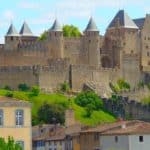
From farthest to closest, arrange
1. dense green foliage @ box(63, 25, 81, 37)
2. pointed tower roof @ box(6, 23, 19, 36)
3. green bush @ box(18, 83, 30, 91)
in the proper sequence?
dense green foliage @ box(63, 25, 81, 37) < pointed tower roof @ box(6, 23, 19, 36) < green bush @ box(18, 83, 30, 91)

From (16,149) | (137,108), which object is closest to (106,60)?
(137,108)

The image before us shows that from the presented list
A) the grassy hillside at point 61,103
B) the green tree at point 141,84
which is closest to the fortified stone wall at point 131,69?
the green tree at point 141,84

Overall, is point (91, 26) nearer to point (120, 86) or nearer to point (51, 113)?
point (120, 86)

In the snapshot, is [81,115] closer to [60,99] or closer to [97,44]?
[60,99]

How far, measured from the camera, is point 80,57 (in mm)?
140125

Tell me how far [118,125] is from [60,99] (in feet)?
140

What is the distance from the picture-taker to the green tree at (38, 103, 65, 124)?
114 metres

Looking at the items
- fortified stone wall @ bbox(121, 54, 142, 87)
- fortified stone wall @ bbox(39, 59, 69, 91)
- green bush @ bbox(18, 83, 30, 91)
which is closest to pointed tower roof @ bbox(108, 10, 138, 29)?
fortified stone wall @ bbox(121, 54, 142, 87)

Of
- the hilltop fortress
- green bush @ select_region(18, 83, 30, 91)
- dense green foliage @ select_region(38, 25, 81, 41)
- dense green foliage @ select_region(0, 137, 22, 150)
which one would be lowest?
dense green foliage @ select_region(0, 137, 22, 150)

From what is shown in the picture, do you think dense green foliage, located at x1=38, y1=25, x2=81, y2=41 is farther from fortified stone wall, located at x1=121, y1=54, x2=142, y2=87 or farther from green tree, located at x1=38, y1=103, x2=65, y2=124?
green tree, located at x1=38, y1=103, x2=65, y2=124

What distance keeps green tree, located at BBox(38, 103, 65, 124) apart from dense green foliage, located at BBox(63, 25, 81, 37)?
121 ft

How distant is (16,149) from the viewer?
206ft

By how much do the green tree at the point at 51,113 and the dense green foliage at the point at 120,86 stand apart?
69.6 ft

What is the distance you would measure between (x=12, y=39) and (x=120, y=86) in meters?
14.9
